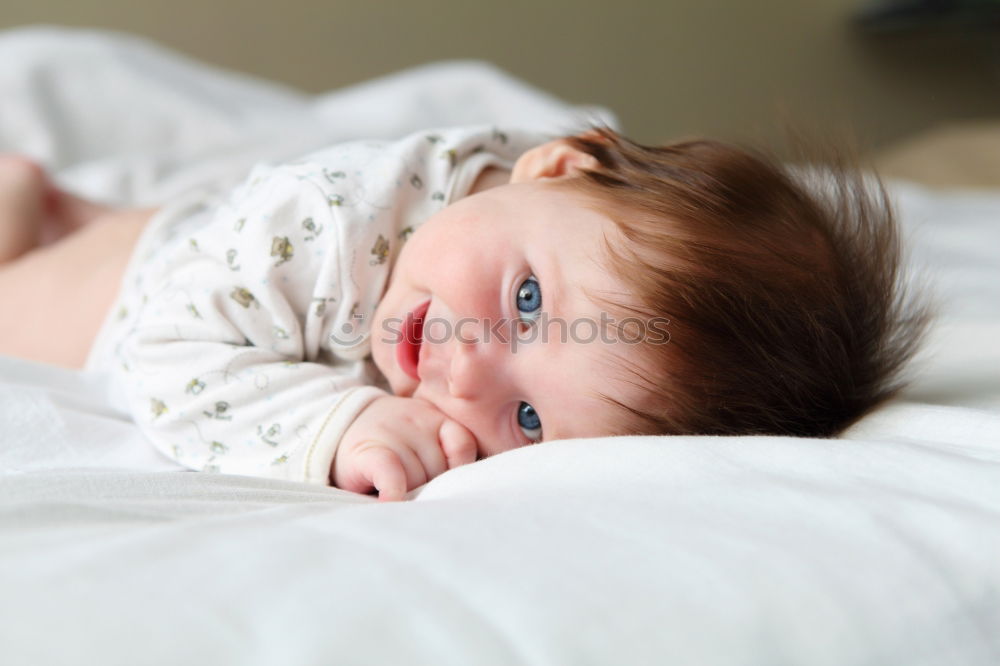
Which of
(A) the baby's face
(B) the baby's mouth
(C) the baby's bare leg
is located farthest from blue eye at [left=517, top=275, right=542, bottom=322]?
(C) the baby's bare leg

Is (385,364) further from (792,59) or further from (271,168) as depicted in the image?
(792,59)

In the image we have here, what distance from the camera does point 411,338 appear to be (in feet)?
3.07

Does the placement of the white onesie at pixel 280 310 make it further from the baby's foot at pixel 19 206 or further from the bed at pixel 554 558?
the baby's foot at pixel 19 206

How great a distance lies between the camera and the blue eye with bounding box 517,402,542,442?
0.88 meters

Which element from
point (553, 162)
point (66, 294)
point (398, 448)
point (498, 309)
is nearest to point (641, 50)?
point (553, 162)

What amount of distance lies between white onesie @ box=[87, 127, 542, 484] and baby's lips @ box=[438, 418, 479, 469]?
0.30 feet

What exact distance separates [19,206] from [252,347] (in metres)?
0.62

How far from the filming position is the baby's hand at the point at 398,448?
2.69 feet

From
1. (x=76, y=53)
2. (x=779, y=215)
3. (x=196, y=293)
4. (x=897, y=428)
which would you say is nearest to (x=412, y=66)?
(x=76, y=53)

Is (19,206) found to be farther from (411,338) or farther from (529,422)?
(529,422)

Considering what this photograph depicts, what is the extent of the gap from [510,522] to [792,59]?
3.09 m

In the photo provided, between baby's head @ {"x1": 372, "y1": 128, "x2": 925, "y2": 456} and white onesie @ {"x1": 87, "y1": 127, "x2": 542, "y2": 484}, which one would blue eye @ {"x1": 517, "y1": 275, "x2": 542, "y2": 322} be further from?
white onesie @ {"x1": 87, "y1": 127, "x2": 542, "y2": 484}

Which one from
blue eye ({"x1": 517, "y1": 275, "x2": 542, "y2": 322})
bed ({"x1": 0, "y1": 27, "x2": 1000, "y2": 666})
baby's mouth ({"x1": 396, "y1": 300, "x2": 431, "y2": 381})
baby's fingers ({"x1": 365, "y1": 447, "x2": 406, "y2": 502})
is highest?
blue eye ({"x1": 517, "y1": 275, "x2": 542, "y2": 322})

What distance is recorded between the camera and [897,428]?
765 mm
